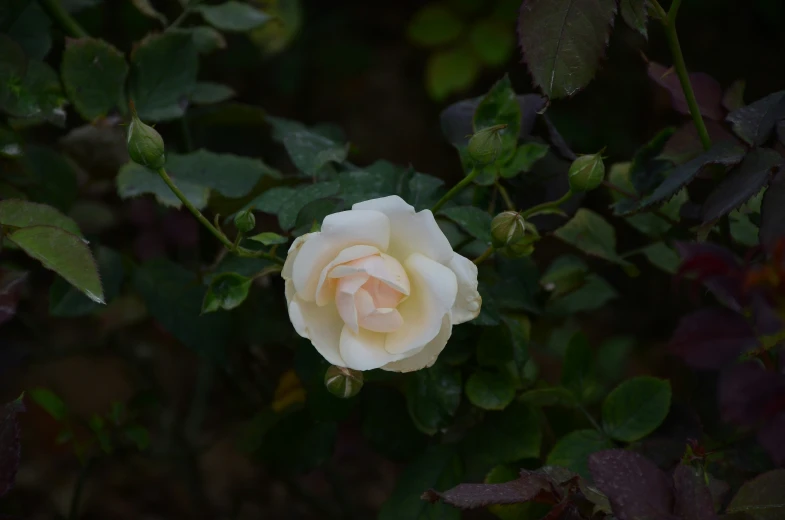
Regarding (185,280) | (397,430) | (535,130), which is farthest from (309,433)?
(535,130)

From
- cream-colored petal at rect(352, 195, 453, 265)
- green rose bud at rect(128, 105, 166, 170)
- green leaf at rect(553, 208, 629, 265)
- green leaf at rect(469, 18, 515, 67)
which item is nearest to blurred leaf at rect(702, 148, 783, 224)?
green leaf at rect(553, 208, 629, 265)

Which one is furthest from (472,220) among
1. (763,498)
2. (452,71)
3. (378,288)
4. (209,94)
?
(452,71)

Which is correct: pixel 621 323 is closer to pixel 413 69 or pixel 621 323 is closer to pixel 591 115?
pixel 591 115

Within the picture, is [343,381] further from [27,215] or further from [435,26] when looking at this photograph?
[435,26]

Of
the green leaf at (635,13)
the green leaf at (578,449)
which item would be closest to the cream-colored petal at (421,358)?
the green leaf at (578,449)

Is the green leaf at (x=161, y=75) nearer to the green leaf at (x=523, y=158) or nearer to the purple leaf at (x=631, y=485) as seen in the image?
the green leaf at (x=523, y=158)

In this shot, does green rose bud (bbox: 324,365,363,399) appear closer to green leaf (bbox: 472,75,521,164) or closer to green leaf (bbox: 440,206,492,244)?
green leaf (bbox: 440,206,492,244)
